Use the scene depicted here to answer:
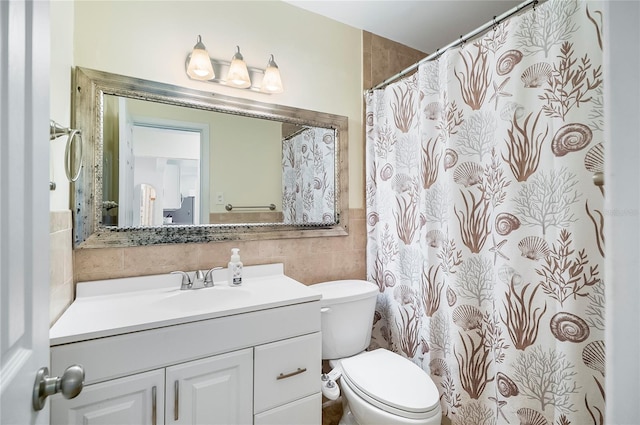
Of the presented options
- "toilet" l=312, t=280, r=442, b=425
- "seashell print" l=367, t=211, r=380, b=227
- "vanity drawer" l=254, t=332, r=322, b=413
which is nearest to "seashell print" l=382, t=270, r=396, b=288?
Result: "toilet" l=312, t=280, r=442, b=425

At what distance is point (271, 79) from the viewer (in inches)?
63.4

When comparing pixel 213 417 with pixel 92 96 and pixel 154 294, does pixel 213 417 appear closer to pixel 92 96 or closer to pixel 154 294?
pixel 154 294

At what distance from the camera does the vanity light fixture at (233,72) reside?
1430 millimetres

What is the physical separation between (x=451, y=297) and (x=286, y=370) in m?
0.80

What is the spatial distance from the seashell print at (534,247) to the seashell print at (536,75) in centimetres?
56

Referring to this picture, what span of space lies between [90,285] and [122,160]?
1.80ft

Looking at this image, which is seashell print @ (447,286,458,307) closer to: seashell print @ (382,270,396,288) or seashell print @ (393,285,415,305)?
seashell print @ (393,285,415,305)

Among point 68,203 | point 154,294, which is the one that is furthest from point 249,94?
point 154,294

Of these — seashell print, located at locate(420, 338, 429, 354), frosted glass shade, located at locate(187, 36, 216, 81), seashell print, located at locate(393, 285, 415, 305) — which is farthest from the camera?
seashell print, located at locate(393, 285, 415, 305)

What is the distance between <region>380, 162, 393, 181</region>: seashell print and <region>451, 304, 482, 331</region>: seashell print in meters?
0.82

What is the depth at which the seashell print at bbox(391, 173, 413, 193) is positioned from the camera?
5.54 ft

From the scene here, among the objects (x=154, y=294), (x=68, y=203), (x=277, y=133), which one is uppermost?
(x=277, y=133)

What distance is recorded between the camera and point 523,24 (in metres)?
1.12

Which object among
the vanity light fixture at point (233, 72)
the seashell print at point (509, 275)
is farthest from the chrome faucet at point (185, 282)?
the seashell print at point (509, 275)
